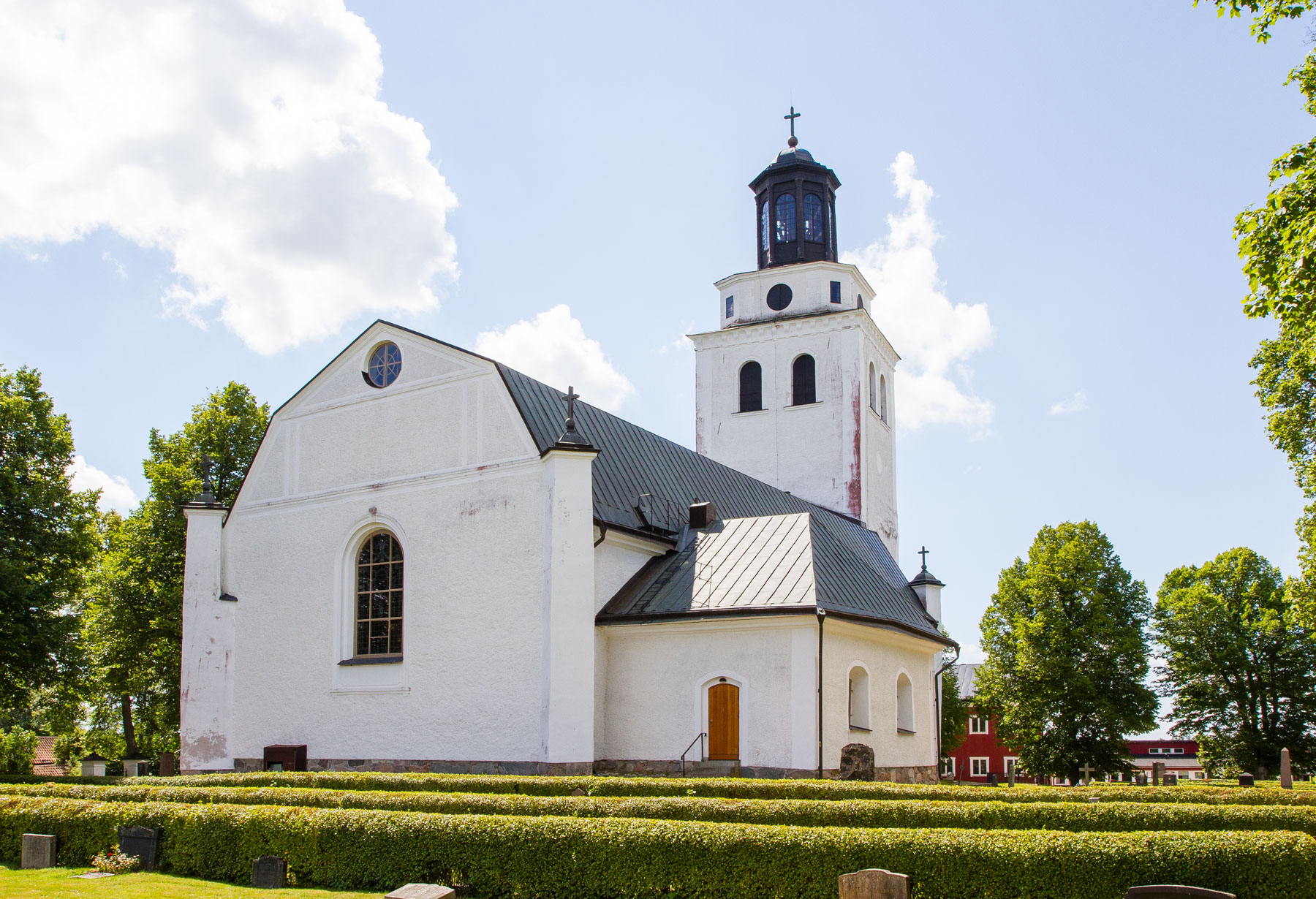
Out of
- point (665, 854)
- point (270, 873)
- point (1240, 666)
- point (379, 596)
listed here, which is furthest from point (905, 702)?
point (1240, 666)

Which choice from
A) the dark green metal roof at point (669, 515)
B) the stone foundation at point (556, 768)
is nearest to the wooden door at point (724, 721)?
the stone foundation at point (556, 768)

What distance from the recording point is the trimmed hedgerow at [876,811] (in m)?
12.2

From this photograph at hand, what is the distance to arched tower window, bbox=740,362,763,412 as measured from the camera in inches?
1441

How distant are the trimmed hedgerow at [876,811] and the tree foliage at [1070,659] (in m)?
24.9

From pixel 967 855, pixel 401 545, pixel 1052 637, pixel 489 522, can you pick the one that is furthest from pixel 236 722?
pixel 1052 637

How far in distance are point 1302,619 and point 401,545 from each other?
18.9 metres

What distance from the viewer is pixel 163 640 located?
3012cm

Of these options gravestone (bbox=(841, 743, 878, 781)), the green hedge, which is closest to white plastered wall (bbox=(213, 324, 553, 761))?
gravestone (bbox=(841, 743, 878, 781))

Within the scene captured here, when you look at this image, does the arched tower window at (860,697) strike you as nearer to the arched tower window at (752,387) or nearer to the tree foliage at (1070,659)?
the arched tower window at (752,387)

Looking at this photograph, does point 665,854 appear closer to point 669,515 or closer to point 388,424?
point 669,515

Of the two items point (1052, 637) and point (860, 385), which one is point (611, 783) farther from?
point (1052, 637)

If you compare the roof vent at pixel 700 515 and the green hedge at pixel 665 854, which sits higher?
the roof vent at pixel 700 515

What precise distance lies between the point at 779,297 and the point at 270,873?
28289 millimetres

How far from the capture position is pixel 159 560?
3042 cm
